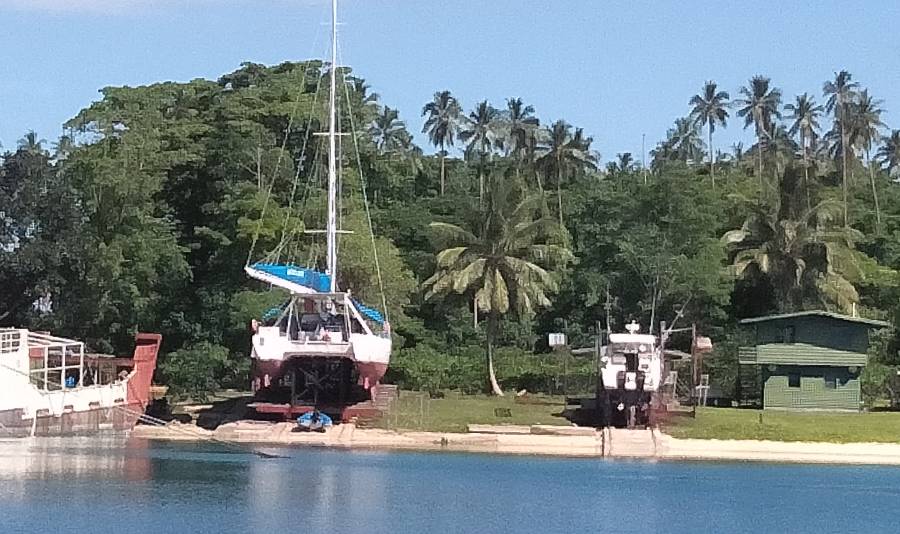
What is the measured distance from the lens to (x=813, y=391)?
6178 centimetres

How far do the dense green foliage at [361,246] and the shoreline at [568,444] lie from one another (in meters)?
9.07

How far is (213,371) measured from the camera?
64.4m

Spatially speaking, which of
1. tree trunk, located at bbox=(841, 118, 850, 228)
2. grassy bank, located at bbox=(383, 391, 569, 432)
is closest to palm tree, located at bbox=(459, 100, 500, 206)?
tree trunk, located at bbox=(841, 118, 850, 228)

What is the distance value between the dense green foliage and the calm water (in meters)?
13.6

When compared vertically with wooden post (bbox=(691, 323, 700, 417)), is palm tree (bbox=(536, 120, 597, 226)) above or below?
above

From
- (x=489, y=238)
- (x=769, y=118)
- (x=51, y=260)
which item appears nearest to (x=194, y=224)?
(x=51, y=260)

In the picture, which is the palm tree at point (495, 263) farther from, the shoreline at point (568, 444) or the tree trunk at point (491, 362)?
the shoreline at point (568, 444)

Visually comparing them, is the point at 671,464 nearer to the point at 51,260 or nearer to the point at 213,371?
the point at 213,371

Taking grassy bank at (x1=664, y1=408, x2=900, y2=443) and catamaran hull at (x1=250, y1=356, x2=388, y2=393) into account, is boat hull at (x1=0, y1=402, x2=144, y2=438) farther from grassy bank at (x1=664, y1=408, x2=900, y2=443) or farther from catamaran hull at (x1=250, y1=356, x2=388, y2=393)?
grassy bank at (x1=664, y1=408, x2=900, y2=443)

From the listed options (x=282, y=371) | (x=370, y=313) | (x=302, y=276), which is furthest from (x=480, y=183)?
(x=282, y=371)

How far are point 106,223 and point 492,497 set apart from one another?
33302 mm

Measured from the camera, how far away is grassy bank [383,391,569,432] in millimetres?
56125

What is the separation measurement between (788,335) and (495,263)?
1216cm

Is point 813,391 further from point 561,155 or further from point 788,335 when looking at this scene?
point 561,155
